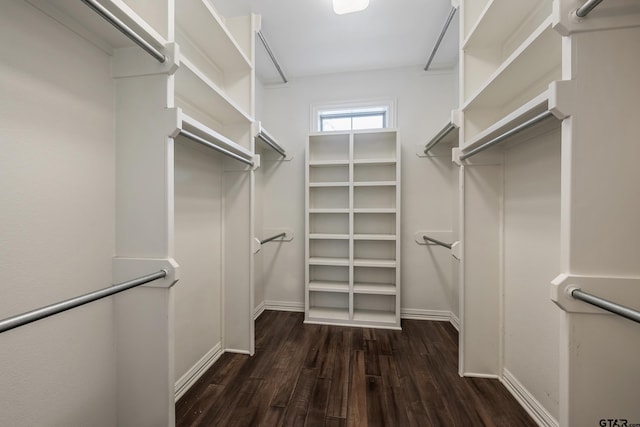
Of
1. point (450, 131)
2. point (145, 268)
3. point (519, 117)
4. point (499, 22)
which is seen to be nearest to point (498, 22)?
point (499, 22)

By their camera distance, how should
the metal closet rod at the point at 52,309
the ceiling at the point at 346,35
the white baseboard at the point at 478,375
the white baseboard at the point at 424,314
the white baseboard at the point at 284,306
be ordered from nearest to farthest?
the metal closet rod at the point at 52,309
the white baseboard at the point at 478,375
the ceiling at the point at 346,35
the white baseboard at the point at 424,314
the white baseboard at the point at 284,306

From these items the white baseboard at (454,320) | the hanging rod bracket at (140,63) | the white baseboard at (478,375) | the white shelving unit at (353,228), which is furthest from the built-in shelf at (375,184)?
the hanging rod bracket at (140,63)

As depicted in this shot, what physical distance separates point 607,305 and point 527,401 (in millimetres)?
1159

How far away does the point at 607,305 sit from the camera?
0.65 meters

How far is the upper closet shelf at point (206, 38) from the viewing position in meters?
1.29

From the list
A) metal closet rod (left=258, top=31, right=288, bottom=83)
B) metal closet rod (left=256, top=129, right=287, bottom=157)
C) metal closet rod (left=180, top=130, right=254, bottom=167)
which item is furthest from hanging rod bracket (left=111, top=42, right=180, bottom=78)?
metal closet rod (left=258, top=31, right=288, bottom=83)

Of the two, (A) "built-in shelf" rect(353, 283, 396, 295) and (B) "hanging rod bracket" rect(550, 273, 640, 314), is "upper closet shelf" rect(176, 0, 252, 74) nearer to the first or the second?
(B) "hanging rod bracket" rect(550, 273, 640, 314)

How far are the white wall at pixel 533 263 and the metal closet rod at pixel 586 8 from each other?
608 mm

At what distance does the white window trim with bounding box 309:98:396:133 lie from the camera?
2.60 m

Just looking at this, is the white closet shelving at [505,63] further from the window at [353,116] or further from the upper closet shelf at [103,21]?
the upper closet shelf at [103,21]

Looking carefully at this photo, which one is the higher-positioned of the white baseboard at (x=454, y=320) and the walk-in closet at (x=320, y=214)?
the walk-in closet at (x=320, y=214)

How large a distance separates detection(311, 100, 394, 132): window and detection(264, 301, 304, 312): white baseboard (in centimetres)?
205

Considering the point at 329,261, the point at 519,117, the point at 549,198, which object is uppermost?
the point at 519,117

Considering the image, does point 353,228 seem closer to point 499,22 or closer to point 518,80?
point 518,80
